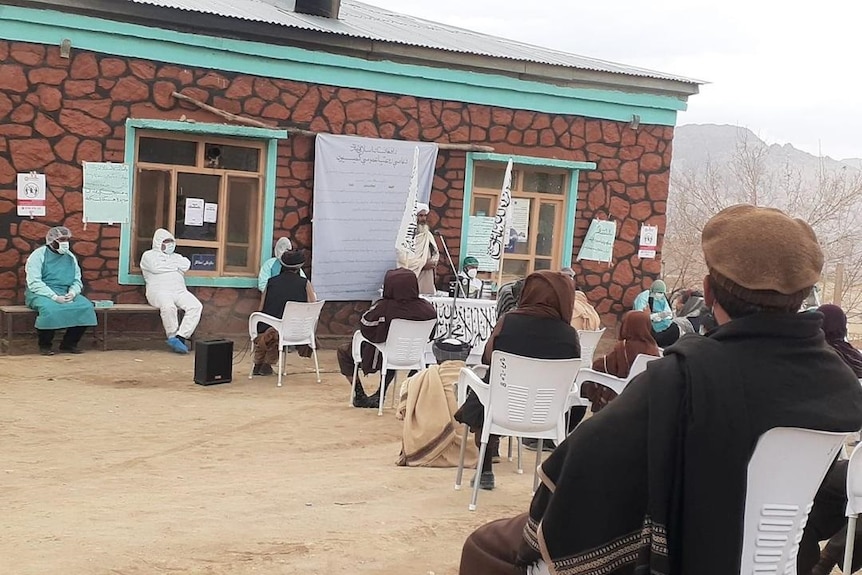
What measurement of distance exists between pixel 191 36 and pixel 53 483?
6355 millimetres

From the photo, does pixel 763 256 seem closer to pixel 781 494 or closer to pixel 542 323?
pixel 781 494

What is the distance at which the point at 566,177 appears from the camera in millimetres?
13141

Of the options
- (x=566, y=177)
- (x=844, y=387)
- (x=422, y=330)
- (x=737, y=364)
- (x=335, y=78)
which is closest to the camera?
(x=737, y=364)

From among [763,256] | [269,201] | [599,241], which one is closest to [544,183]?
[599,241]

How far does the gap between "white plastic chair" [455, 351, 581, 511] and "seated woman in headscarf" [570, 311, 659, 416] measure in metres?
1.09

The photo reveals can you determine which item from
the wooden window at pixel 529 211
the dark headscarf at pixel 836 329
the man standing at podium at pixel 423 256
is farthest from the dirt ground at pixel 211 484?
the wooden window at pixel 529 211

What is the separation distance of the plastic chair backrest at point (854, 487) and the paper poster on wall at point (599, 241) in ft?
31.8

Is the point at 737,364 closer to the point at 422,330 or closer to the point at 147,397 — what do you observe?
the point at 422,330

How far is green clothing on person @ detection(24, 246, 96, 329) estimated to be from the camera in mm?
9727

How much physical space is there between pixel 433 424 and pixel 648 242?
26.9 ft

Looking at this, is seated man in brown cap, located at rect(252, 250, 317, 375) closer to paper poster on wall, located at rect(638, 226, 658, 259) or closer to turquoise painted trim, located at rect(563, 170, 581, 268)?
turquoise painted trim, located at rect(563, 170, 581, 268)

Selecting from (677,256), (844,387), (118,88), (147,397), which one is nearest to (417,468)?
(147,397)

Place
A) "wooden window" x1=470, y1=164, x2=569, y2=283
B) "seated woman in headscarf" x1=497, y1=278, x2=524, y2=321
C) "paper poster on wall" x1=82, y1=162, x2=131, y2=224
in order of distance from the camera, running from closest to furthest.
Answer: "seated woman in headscarf" x1=497, y1=278, x2=524, y2=321 < "paper poster on wall" x1=82, y1=162, x2=131, y2=224 < "wooden window" x1=470, y1=164, x2=569, y2=283

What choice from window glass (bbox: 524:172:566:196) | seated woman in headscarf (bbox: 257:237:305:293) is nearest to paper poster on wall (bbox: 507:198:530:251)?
window glass (bbox: 524:172:566:196)
